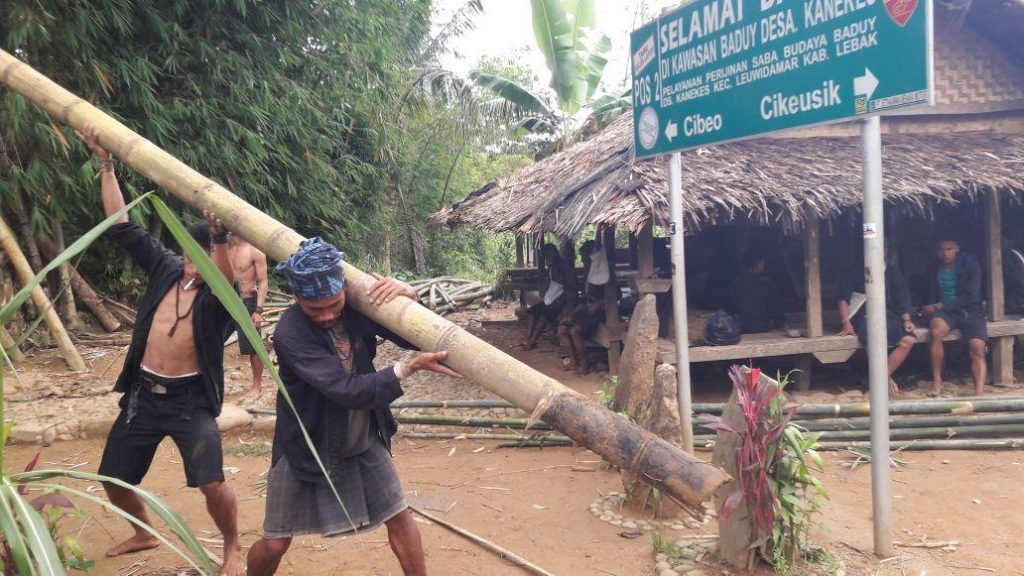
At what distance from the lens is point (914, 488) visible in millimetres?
4289

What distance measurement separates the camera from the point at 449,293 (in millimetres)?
13344

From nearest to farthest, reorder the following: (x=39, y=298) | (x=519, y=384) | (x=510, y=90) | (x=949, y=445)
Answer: (x=519, y=384) → (x=949, y=445) → (x=39, y=298) → (x=510, y=90)

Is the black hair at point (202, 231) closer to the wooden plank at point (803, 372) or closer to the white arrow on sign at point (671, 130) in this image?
the white arrow on sign at point (671, 130)

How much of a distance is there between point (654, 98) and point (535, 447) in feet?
9.20

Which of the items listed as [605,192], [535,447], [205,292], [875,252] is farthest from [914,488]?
[205,292]

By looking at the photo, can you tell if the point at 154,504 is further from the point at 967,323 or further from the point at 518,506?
the point at 967,323

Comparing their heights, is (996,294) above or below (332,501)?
above

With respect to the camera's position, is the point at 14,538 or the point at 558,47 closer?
the point at 14,538

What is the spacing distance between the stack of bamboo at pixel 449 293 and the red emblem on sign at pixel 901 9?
32.3ft

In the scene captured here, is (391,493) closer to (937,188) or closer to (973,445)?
(973,445)

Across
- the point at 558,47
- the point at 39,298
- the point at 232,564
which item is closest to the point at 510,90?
the point at 558,47

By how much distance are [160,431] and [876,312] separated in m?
3.38

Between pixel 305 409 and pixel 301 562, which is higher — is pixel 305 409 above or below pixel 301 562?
above

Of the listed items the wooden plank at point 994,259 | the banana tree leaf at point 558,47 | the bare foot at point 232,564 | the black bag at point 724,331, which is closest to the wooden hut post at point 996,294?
the wooden plank at point 994,259
